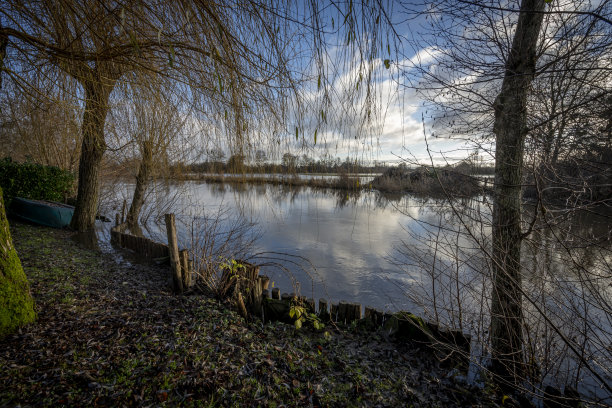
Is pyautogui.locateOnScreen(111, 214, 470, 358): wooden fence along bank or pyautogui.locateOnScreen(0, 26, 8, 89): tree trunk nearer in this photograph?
pyautogui.locateOnScreen(0, 26, 8, 89): tree trunk

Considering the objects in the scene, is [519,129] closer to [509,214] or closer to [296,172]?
[509,214]

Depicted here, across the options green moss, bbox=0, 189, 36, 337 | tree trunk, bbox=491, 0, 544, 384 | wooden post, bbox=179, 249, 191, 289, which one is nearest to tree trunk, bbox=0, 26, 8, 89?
green moss, bbox=0, 189, 36, 337

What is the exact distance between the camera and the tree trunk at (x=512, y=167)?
247 cm

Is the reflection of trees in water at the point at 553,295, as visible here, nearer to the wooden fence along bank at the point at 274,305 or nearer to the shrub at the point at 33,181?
the wooden fence along bank at the point at 274,305

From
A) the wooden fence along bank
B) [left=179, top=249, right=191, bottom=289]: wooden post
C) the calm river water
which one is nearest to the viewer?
the calm river water

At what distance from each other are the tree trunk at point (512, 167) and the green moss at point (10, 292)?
13.8 ft

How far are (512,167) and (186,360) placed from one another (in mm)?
3552

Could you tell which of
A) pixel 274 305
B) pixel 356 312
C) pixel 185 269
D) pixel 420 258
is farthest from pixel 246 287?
pixel 420 258

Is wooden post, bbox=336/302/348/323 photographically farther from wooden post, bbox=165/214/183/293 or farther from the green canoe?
the green canoe

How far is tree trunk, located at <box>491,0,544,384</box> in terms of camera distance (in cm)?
247

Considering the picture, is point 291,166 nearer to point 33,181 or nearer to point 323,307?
point 323,307

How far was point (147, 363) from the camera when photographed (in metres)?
2.04

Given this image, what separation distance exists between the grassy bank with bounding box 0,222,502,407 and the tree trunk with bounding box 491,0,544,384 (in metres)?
0.77

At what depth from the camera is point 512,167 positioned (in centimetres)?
264
